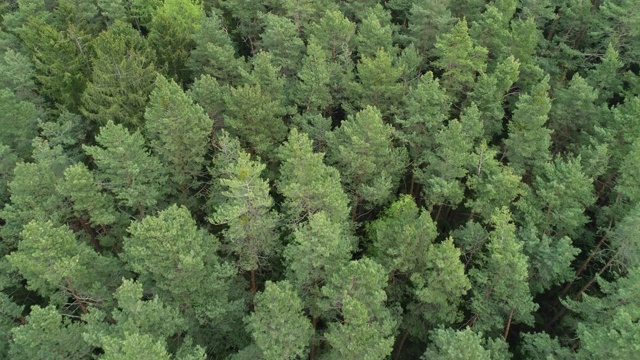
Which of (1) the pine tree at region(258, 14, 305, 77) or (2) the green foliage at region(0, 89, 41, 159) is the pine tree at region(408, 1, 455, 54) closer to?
(1) the pine tree at region(258, 14, 305, 77)

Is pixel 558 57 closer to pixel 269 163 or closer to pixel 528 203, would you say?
pixel 528 203

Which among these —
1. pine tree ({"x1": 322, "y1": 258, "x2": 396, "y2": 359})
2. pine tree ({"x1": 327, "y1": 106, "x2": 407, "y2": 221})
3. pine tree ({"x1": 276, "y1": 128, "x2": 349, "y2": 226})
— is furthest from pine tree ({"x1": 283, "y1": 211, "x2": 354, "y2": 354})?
pine tree ({"x1": 327, "y1": 106, "x2": 407, "y2": 221})

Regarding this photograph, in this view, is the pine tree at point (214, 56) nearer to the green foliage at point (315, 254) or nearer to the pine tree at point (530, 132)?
the green foliage at point (315, 254)

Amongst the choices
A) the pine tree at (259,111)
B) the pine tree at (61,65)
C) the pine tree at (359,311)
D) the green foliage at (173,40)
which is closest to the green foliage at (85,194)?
the pine tree at (259,111)

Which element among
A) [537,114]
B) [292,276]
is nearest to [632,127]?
[537,114]

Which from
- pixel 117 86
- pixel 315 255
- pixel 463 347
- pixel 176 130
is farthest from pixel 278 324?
pixel 117 86
